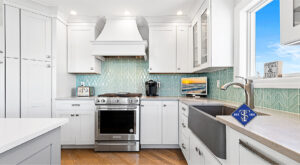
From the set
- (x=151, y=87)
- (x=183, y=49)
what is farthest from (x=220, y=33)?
(x=151, y=87)

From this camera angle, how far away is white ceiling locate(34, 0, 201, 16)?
2518 millimetres

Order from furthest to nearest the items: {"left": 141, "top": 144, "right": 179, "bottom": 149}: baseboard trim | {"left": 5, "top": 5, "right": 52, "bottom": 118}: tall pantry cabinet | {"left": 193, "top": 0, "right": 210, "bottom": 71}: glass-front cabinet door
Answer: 1. {"left": 141, "top": 144, "right": 179, "bottom": 149}: baseboard trim
2. {"left": 5, "top": 5, "right": 52, "bottom": 118}: tall pantry cabinet
3. {"left": 193, "top": 0, "right": 210, "bottom": 71}: glass-front cabinet door

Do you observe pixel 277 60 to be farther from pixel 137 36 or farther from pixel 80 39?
pixel 80 39

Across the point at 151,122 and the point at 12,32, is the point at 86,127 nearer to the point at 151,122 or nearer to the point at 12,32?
the point at 151,122

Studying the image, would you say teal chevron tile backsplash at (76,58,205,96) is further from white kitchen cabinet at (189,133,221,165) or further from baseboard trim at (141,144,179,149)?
white kitchen cabinet at (189,133,221,165)

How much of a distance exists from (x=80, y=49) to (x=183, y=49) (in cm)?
191

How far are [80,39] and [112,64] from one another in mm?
744

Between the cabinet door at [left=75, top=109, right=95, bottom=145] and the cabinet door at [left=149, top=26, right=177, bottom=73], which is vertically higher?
the cabinet door at [left=149, top=26, right=177, bottom=73]

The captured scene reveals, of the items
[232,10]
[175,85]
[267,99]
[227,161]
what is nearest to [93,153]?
[175,85]

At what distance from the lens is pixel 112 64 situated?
3355 mm

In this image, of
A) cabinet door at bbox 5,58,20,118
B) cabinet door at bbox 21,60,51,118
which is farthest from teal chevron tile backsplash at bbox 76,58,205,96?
cabinet door at bbox 5,58,20,118

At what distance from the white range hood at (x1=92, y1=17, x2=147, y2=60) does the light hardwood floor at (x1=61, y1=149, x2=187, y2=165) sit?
1.63 m

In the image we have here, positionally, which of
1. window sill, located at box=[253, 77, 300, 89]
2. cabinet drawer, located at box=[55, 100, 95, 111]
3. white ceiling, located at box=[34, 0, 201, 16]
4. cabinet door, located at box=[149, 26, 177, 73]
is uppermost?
white ceiling, located at box=[34, 0, 201, 16]

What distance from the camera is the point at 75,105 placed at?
2.75 metres
